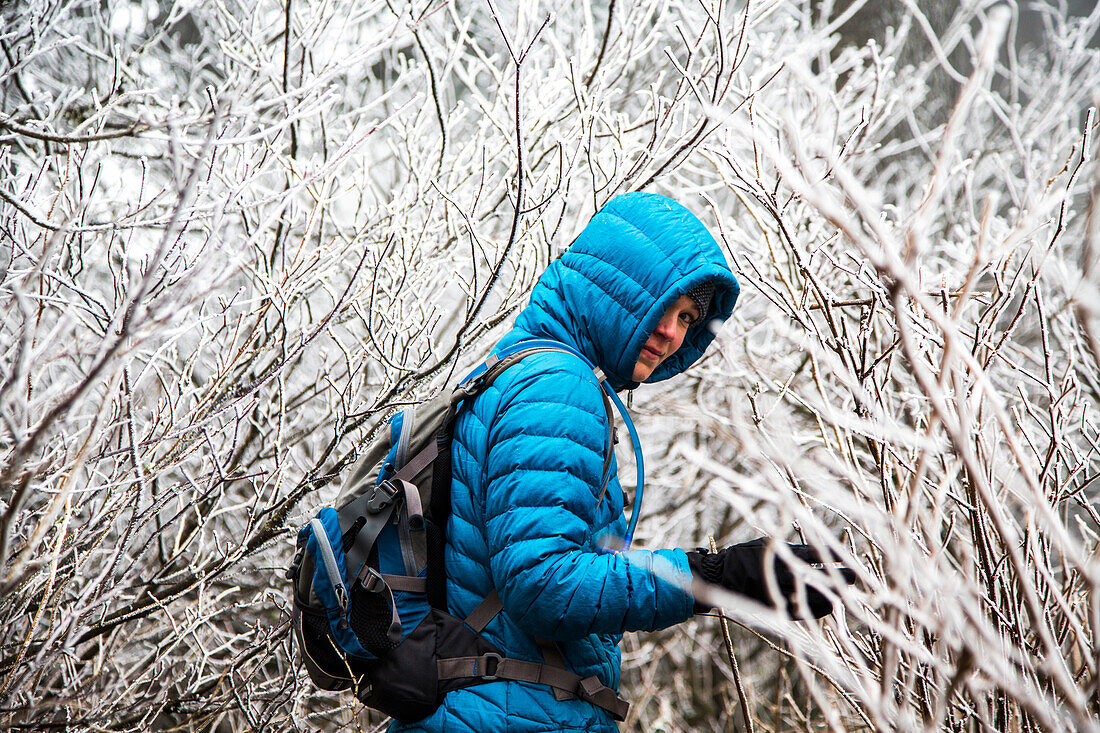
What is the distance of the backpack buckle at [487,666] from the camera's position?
165cm

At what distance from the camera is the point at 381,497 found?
1.69 meters

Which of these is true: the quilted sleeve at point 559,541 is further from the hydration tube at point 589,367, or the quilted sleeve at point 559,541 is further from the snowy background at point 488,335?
the snowy background at point 488,335

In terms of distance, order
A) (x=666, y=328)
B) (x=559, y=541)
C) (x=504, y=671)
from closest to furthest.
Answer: (x=559, y=541) < (x=504, y=671) < (x=666, y=328)

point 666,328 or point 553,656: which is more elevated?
point 666,328

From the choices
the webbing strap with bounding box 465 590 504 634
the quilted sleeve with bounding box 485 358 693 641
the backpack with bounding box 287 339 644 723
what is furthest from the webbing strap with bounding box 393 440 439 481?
the webbing strap with bounding box 465 590 504 634

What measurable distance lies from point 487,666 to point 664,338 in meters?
0.82

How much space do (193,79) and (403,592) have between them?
383 centimetres

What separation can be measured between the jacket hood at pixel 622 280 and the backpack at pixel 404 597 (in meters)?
0.14

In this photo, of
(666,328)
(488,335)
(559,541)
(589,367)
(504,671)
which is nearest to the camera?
(559,541)

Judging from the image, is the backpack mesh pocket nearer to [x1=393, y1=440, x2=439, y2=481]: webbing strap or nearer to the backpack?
the backpack

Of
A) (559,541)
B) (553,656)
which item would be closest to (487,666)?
(553,656)

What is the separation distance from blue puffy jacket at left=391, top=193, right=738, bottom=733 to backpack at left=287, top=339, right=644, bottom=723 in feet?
0.09

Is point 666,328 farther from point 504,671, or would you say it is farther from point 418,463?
point 504,671

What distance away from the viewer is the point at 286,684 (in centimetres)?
265
